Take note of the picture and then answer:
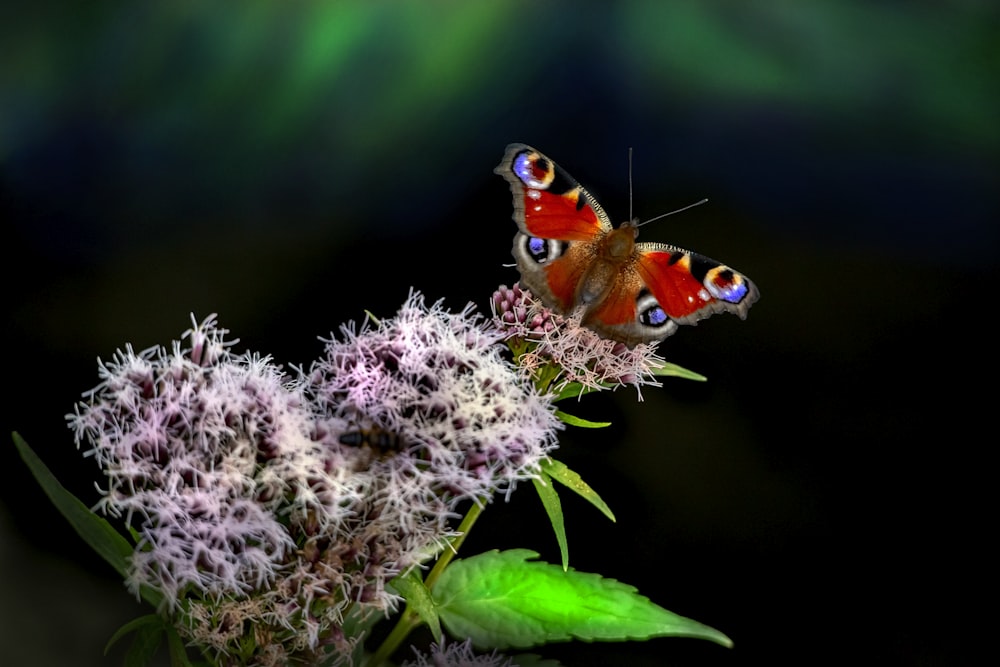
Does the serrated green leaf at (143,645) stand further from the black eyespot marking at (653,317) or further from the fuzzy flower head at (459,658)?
the black eyespot marking at (653,317)

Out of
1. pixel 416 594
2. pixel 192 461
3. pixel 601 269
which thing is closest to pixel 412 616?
pixel 416 594

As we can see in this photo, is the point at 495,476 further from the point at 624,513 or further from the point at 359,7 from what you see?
the point at 359,7

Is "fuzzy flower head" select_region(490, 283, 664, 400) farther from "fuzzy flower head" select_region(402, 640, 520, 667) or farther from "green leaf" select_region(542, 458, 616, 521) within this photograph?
"fuzzy flower head" select_region(402, 640, 520, 667)

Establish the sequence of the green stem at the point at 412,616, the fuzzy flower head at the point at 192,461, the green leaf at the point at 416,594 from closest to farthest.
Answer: the fuzzy flower head at the point at 192,461 < the green leaf at the point at 416,594 < the green stem at the point at 412,616

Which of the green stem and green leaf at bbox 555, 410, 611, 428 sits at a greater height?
green leaf at bbox 555, 410, 611, 428

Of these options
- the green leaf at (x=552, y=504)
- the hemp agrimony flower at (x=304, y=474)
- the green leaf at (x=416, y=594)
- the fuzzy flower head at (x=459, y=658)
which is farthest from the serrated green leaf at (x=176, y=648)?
the green leaf at (x=552, y=504)

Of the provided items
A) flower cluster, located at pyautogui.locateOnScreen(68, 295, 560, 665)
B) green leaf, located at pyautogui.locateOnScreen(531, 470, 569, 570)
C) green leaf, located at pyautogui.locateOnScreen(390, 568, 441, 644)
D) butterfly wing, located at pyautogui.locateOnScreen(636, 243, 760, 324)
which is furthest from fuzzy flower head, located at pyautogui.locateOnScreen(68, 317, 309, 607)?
butterfly wing, located at pyautogui.locateOnScreen(636, 243, 760, 324)

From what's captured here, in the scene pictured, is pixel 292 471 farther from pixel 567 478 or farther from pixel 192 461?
pixel 567 478
